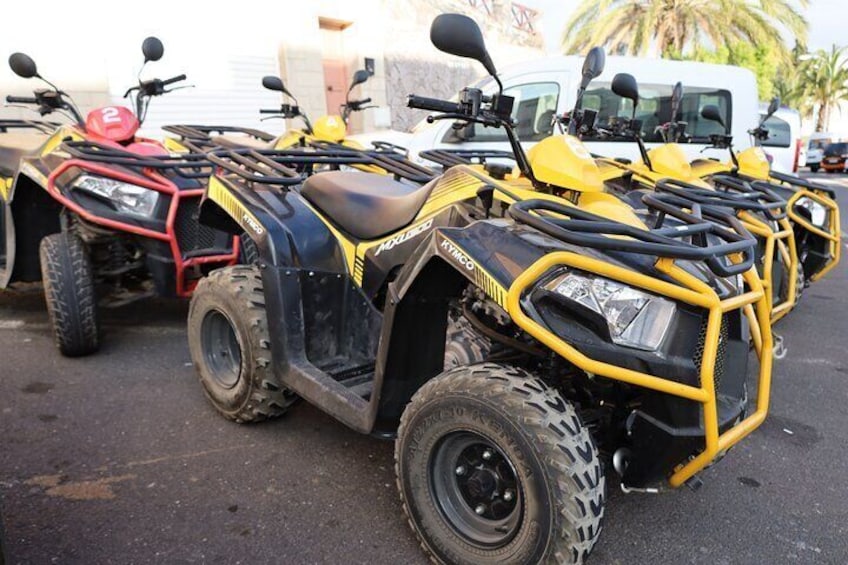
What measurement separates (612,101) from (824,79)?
47503mm

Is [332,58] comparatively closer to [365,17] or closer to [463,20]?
[365,17]

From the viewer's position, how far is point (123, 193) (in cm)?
395

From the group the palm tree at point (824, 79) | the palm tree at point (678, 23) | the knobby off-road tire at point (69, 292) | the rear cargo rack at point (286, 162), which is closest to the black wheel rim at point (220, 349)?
the rear cargo rack at point (286, 162)

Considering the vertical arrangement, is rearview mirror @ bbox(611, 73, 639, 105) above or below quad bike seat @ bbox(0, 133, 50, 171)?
above

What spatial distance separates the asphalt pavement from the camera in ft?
7.71

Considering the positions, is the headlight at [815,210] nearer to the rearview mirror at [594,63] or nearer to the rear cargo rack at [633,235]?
the rearview mirror at [594,63]

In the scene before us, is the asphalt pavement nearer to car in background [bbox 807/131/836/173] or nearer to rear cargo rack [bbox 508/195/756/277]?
rear cargo rack [bbox 508/195/756/277]

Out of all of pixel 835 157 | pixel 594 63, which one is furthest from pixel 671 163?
pixel 835 157

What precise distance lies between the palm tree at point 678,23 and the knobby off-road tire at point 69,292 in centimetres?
1768

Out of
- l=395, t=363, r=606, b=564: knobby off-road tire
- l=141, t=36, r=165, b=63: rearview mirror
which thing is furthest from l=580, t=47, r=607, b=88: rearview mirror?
l=141, t=36, r=165, b=63: rearview mirror

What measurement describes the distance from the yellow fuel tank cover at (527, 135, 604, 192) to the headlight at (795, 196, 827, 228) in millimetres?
3482

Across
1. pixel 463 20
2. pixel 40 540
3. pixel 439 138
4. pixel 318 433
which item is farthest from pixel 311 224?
pixel 439 138

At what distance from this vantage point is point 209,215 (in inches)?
135

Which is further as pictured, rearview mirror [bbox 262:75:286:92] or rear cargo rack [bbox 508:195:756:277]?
rearview mirror [bbox 262:75:286:92]
